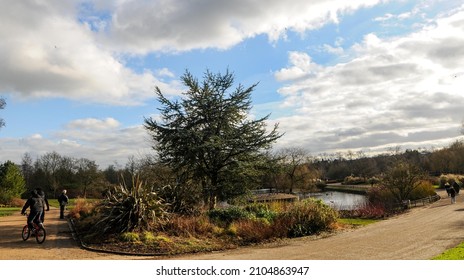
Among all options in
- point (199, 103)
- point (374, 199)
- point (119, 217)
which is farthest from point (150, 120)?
point (374, 199)

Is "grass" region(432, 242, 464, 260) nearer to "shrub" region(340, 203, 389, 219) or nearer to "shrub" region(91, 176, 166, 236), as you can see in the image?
"shrub" region(91, 176, 166, 236)

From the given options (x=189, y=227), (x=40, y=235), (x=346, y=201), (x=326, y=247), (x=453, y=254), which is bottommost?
(x=346, y=201)

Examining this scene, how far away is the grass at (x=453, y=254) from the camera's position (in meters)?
9.32

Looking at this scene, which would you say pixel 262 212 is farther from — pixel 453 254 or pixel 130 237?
pixel 453 254

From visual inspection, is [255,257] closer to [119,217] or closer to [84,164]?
[119,217]

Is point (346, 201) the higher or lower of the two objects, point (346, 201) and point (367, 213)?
the lower

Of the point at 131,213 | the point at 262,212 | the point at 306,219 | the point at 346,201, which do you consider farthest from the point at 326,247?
the point at 346,201

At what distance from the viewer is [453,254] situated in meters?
9.80

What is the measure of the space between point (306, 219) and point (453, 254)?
21.8 ft

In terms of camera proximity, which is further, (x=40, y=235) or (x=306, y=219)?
(x=306, y=219)

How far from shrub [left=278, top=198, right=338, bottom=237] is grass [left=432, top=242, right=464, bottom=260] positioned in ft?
18.8

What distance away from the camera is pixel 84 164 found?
174ft

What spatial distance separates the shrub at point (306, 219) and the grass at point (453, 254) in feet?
18.8

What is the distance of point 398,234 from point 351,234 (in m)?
1.71
